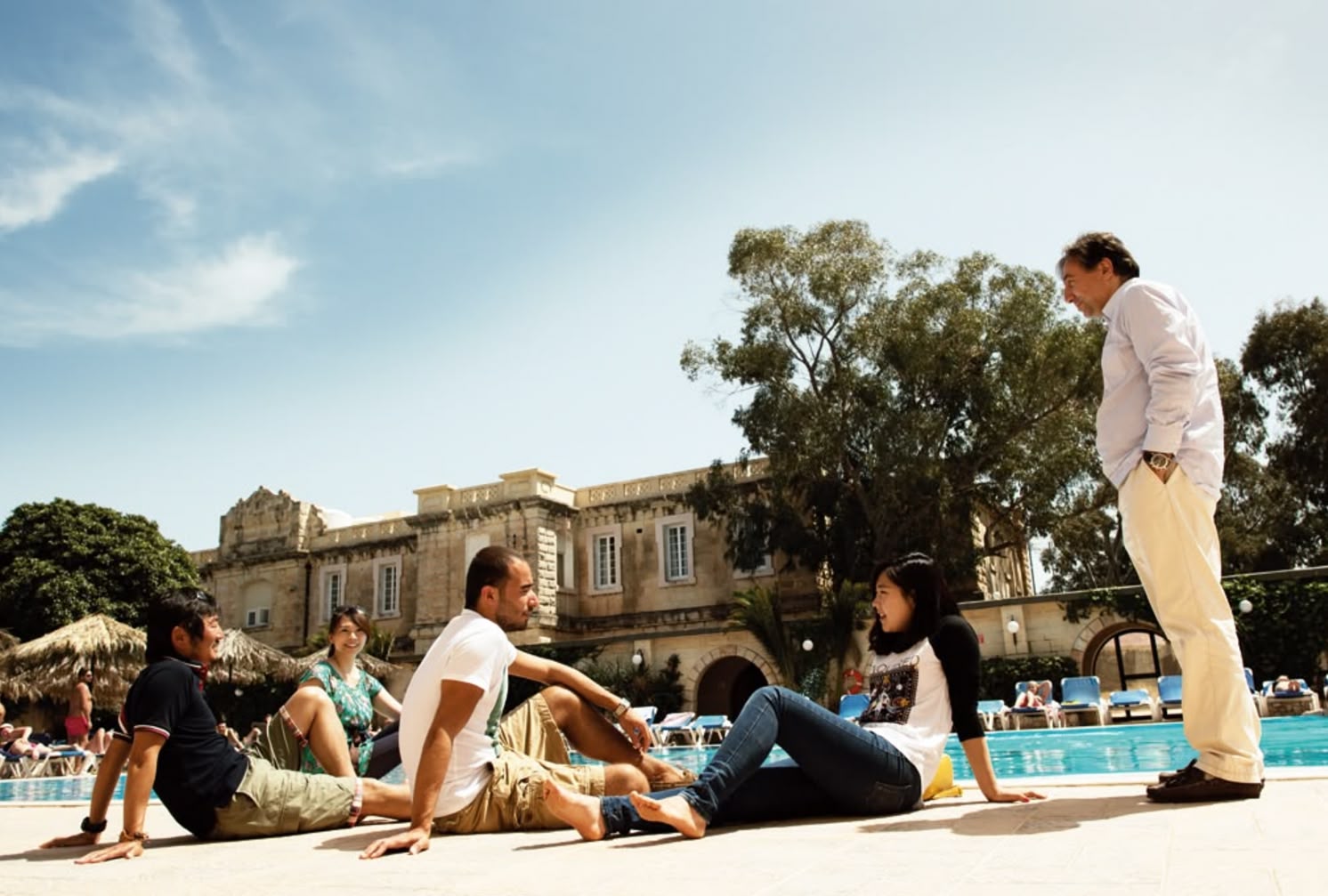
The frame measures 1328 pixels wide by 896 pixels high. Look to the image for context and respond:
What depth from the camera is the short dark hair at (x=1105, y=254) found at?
4.14 m

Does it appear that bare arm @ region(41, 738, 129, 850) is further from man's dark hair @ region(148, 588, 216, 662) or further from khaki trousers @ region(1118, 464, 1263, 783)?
khaki trousers @ region(1118, 464, 1263, 783)

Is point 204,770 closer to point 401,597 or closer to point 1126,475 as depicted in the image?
point 1126,475

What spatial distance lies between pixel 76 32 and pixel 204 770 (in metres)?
6.78

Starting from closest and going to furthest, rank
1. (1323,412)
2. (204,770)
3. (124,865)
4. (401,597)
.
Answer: (124,865) < (204,770) < (1323,412) < (401,597)

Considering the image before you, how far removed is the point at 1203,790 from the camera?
352 cm

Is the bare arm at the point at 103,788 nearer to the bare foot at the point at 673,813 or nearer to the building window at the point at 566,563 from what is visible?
the bare foot at the point at 673,813

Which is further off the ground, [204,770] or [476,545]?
[476,545]

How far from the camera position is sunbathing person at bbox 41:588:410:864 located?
148 inches

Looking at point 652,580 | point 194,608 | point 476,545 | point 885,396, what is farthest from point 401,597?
point 194,608

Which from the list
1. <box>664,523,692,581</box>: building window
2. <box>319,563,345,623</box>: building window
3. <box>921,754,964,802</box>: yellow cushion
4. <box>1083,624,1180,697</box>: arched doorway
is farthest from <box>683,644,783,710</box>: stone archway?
<box>921,754,964,802</box>: yellow cushion

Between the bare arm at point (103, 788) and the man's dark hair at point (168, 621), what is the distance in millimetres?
490

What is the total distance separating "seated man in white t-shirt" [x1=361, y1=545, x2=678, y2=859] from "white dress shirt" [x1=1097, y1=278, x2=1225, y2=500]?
2281 mm

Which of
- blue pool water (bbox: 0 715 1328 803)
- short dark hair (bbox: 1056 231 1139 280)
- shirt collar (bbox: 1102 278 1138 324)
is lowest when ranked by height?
blue pool water (bbox: 0 715 1328 803)

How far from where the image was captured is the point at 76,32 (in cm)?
794
